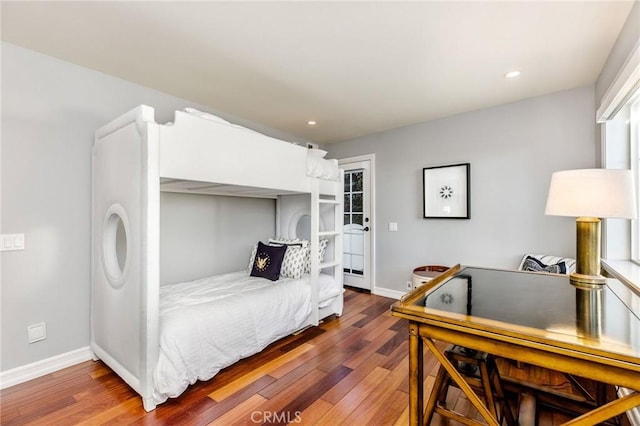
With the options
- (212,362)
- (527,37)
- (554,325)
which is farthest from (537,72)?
(212,362)

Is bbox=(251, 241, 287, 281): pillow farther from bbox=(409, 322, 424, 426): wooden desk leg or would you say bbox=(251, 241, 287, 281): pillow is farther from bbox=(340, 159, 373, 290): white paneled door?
bbox=(409, 322, 424, 426): wooden desk leg

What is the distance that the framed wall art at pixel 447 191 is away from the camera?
3395mm

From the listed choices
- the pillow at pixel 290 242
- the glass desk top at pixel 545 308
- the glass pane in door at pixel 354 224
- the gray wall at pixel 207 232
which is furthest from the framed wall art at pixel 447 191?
the gray wall at pixel 207 232

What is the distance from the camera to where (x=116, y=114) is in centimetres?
253

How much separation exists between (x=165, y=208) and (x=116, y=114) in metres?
0.92

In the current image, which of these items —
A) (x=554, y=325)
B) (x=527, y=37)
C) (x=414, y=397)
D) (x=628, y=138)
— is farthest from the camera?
(x=628, y=138)

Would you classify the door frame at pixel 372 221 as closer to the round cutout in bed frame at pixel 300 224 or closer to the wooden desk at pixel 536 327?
the round cutout in bed frame at pixel 300 224

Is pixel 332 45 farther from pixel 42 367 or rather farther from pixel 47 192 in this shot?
pixel 42 367

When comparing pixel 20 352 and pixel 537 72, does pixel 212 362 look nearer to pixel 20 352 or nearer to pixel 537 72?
pixel 20 352

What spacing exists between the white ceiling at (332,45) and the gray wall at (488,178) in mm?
292

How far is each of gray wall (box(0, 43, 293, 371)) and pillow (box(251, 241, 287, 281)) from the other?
1.44 m

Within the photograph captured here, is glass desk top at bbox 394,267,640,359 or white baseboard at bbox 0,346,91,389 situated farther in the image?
white baseboard at bbox 0,346,91,389

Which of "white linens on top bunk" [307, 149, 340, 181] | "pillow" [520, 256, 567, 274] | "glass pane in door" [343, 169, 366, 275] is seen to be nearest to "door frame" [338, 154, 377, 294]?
"glass pane in door" [343, 169, 366, 275]

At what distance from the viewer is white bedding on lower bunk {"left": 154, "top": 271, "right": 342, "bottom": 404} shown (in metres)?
1.83
